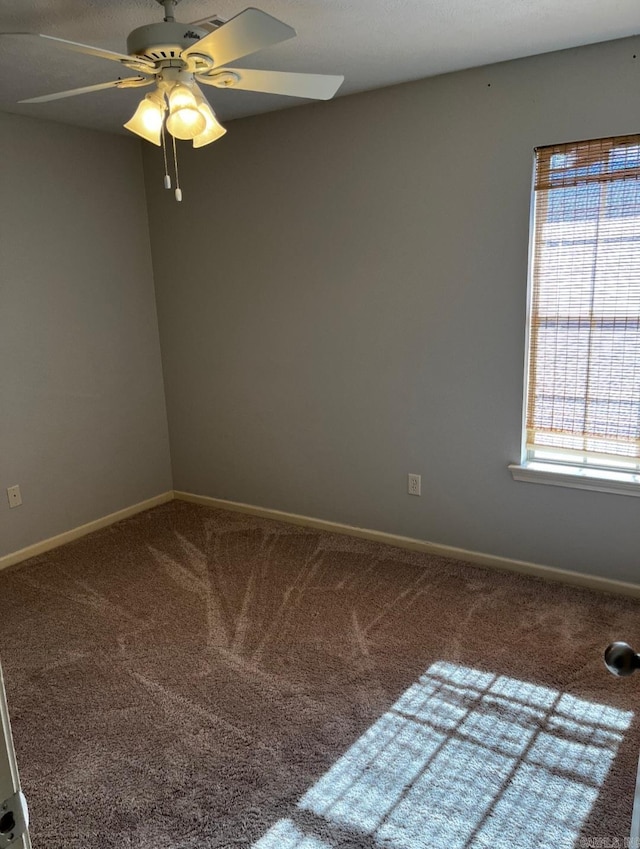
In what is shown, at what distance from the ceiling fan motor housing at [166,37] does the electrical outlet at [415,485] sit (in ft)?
7.73

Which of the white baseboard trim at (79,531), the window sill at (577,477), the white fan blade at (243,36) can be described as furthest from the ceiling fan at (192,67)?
the white baseboard trim at (79,531)

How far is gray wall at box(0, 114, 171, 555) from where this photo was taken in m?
3.43

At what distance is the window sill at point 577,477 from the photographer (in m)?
2.83

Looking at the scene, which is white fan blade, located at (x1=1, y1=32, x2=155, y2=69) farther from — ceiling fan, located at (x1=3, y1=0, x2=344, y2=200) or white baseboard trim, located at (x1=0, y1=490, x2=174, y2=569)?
white baseboard trim, located at (x1=0, y1=490, x2=174, y2=569)

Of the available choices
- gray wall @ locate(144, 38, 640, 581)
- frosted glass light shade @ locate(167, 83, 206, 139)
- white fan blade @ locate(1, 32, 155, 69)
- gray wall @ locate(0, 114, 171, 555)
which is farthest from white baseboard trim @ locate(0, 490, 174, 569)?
white fan blade @ locate(1, 32, 155, 69)

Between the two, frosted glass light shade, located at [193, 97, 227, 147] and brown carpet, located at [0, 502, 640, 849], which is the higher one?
frosted glass light shade, located at [193, 97, 227, 147]

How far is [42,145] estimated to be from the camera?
136 inches

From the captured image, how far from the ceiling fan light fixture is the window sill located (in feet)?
7.20

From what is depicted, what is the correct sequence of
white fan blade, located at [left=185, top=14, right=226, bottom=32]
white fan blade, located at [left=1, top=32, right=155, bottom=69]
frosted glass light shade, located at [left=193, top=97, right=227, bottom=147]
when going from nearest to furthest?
white fan blade, located at [left=1, top=32, right=155, bottom=69] < white fan blade, located at [left=185, top=14, right=226, bottom=32] < frosted glass light shade, located at [left=193, top=97, right=227, bottom=147]

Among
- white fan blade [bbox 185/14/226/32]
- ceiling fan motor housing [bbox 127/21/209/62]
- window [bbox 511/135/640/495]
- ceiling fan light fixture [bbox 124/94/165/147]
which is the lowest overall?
window [bbox 511/135/640/495]

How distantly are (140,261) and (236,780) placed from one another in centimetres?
321

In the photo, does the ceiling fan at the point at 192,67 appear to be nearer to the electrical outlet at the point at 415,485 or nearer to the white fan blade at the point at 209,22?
the white fan blade at the point at 209,22

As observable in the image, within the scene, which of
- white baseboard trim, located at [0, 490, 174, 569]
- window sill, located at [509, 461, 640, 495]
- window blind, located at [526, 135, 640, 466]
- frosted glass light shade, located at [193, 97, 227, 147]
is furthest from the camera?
white baseboard trim, located at [0, 490, 174, 569]

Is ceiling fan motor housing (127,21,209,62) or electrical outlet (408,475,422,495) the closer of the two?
ceiling fan motor housing (127,21,209,62)
